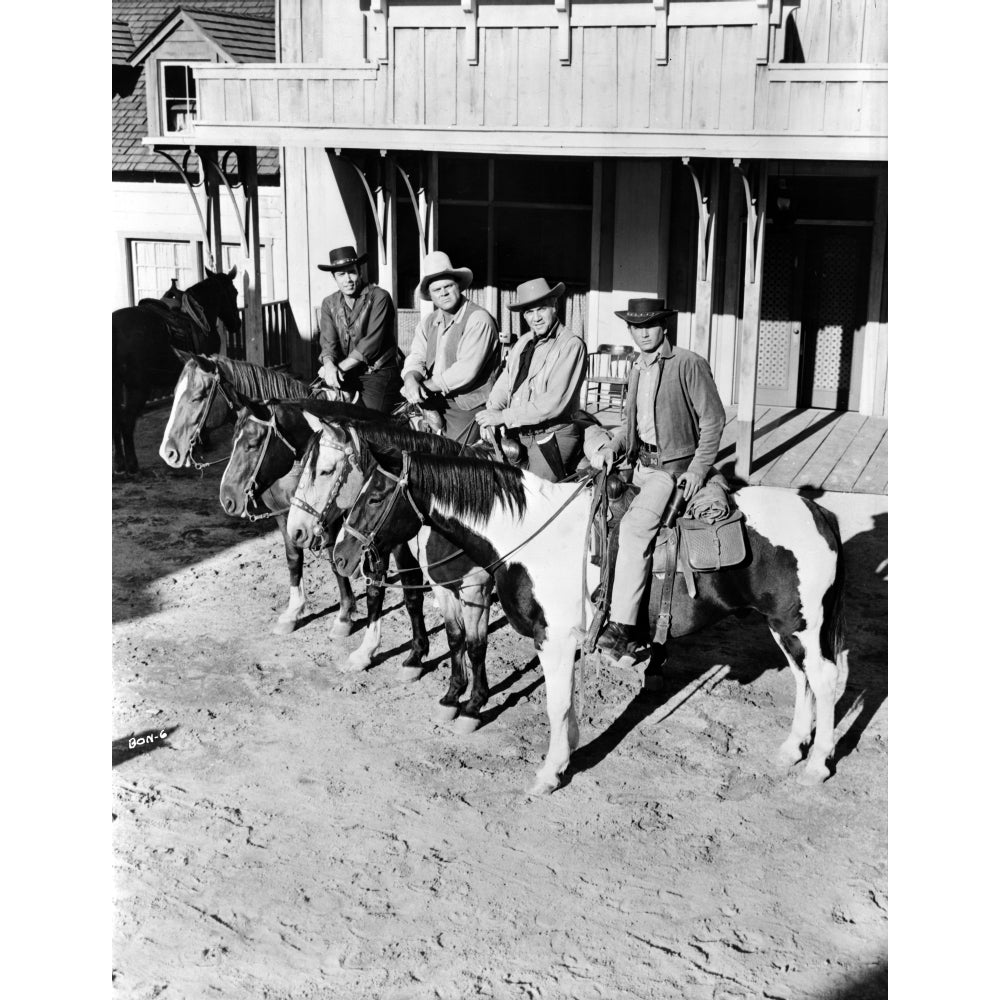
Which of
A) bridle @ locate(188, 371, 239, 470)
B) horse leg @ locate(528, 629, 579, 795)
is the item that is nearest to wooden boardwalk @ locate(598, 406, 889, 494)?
bridle @ locate(188, 371, 239, 470)

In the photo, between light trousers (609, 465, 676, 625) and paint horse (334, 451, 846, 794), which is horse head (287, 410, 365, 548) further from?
light trousers (609, 465, 676, 625)

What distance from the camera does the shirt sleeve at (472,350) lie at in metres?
7.20

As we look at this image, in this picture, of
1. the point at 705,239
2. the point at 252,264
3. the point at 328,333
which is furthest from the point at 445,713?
the point at 252,264

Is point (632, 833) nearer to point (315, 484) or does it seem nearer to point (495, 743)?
point (495, 743)

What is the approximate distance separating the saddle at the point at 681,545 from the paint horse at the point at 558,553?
7 centimetres

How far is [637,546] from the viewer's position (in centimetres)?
556

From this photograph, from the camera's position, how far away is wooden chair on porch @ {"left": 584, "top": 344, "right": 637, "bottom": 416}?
36.6ft

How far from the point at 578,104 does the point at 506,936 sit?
6888 mm

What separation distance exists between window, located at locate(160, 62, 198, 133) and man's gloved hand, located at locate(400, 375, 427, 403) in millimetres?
4708

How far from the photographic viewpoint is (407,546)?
23.4 feet

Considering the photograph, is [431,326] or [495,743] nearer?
[495,743]

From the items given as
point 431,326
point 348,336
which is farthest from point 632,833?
point 348,336

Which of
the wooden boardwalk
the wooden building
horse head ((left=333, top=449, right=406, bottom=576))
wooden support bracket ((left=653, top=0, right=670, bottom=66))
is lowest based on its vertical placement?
the wooden boardwalk

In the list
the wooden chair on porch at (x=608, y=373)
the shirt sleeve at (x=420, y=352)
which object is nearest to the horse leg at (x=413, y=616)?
the shirt sleeve at (x=420, y=352)
